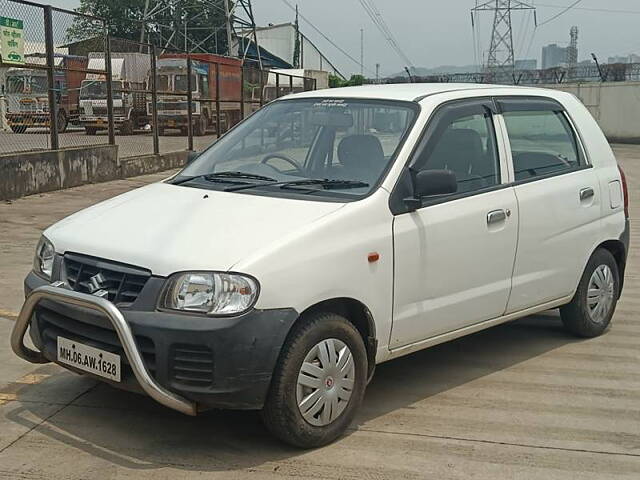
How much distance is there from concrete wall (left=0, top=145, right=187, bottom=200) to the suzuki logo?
8754 mm

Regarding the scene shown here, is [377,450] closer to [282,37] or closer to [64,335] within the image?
[64,335]

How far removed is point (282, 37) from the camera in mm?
84500

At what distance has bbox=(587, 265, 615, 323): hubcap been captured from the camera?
6086 mm

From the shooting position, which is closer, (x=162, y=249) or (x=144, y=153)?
(x=162, y=249)

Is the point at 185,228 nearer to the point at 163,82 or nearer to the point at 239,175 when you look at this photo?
the point at 239,175

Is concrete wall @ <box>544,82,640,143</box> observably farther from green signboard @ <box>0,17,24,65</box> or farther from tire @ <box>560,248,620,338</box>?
tire @ <box>560,248,620,338</box>

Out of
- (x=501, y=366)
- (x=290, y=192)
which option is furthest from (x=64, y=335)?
(x=501, y=366)

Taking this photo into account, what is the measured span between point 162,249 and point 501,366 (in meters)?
2.67

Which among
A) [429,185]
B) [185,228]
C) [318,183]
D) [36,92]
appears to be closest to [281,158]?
[318,183]

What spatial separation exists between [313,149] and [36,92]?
1080 centimetres

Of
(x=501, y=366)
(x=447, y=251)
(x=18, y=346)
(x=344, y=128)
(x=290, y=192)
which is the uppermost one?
(x=344, y=128)

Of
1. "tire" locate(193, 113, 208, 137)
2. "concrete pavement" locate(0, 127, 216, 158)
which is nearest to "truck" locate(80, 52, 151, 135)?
"concrete pavement" locate(0, 127, 216, 158)

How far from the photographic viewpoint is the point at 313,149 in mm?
5074

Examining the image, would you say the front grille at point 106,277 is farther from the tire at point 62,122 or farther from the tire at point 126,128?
the tire at point 126,128
